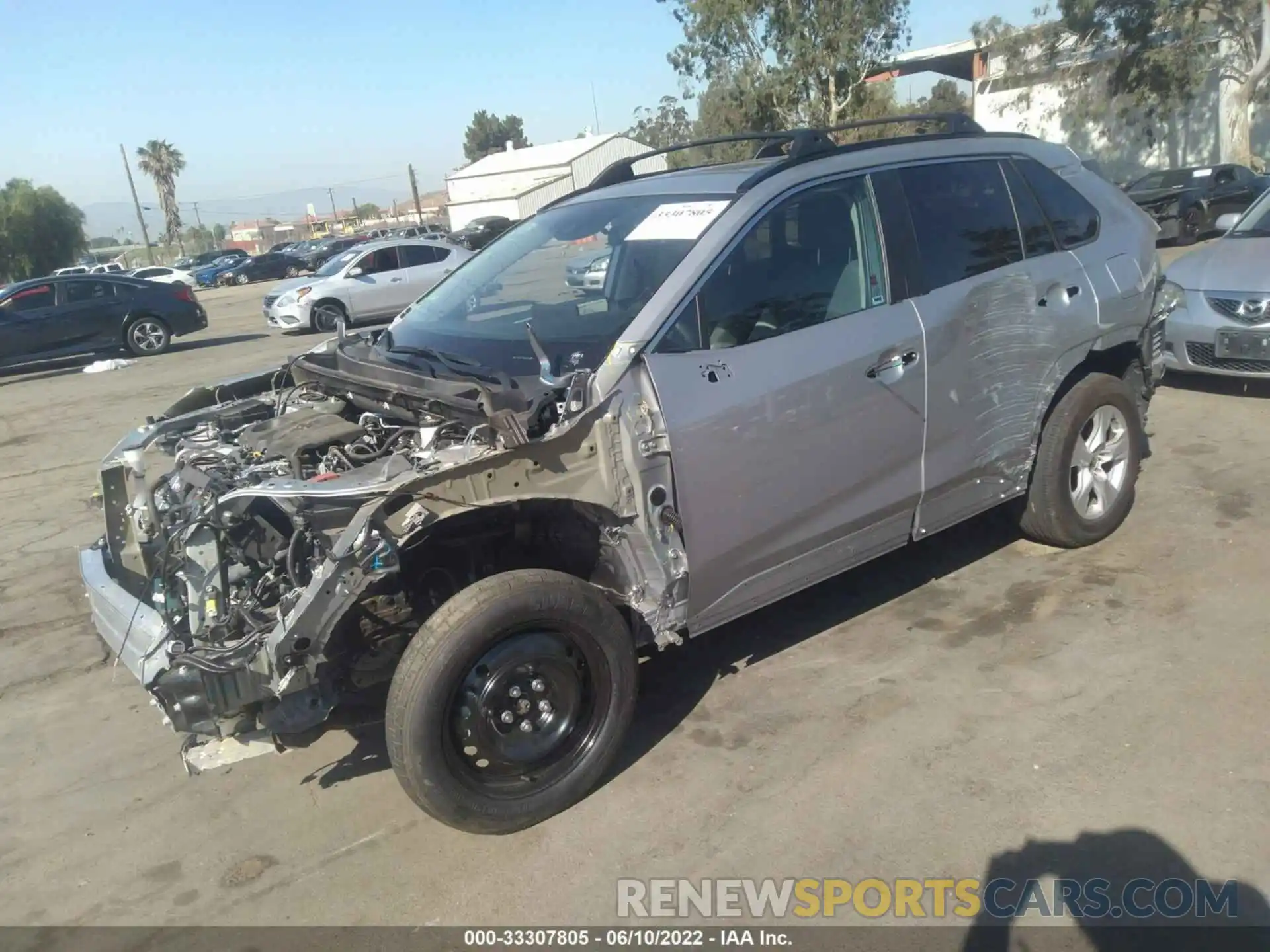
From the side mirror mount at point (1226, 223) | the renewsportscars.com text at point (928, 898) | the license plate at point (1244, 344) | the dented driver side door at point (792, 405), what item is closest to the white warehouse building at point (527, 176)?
the side mirror mount at point (1226, 223)

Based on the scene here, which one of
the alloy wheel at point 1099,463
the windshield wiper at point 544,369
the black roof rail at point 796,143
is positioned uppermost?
the black roof rail at point 796,143

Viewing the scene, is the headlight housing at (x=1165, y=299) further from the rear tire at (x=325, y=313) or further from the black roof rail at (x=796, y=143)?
Result: the rear tire at (x=325, y=313)

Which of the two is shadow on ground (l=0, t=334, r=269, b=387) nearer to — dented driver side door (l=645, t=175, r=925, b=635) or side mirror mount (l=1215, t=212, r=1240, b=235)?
side mirror mount (l=1215, t=212, r=1240, b=235)

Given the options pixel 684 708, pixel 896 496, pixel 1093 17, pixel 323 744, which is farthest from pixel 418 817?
pixel 1093 17

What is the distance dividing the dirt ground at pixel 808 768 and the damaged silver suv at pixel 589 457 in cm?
32

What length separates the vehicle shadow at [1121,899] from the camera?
266 cm

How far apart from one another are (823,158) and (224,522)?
2638mm

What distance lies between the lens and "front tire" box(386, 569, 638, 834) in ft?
9.79

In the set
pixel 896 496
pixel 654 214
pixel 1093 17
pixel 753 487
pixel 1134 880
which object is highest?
pixel 1093 17

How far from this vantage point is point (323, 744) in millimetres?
3895

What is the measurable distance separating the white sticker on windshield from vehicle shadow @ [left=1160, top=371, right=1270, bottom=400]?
5315 mm

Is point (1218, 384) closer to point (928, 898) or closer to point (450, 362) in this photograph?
point (928, 898)

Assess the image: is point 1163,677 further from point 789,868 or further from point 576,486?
point 576,486

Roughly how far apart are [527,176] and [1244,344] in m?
60.7
